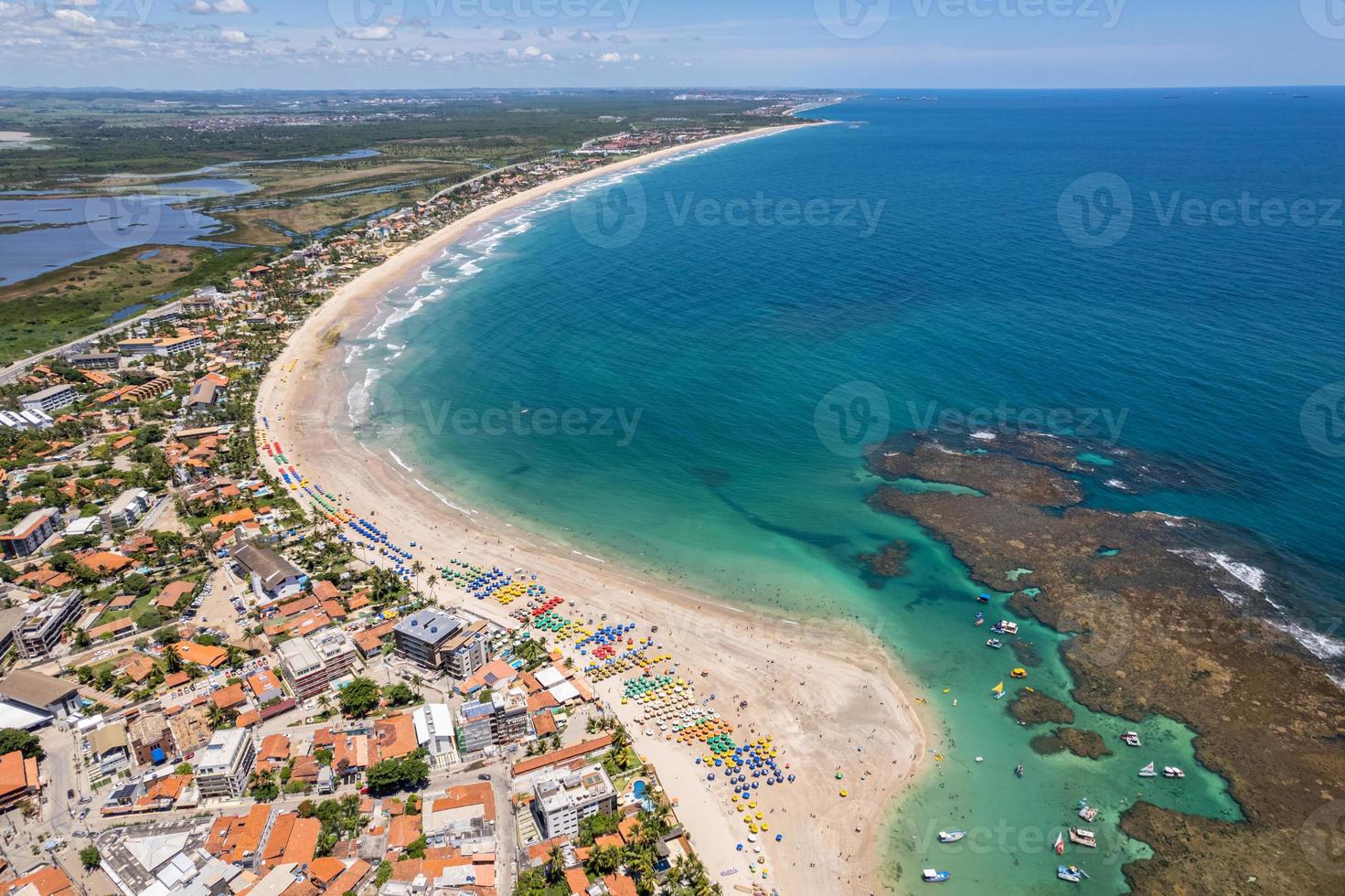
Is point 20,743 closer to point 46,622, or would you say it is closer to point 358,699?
point 46,622

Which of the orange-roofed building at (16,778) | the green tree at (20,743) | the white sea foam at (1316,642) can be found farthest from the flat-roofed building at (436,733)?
the white sea foam at (1316,642)

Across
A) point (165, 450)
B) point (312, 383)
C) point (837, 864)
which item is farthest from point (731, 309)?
point (837, 864)

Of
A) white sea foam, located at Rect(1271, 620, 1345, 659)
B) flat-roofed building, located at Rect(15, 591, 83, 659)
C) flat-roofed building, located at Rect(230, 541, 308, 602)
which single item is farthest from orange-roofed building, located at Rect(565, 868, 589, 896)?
white sea foam, located at Rect(1271, 620, 1345, 659)

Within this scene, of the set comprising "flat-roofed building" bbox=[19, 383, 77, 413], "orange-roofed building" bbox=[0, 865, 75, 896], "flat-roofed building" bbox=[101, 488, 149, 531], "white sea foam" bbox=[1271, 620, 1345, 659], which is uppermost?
"flat-roofed building" bbox=[19, 383, 77, 413]

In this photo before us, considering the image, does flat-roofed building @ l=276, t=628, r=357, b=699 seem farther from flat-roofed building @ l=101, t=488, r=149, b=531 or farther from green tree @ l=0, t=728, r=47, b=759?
flat-roofed building @ l=101, t=488, r=149, b=531

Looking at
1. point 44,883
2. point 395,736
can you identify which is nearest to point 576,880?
point 395,736

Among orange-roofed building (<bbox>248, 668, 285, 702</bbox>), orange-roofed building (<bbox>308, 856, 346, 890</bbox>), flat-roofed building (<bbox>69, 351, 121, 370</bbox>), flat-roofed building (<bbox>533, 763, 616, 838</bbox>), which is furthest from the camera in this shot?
flat-roofed building (<bbox>69, 351, 121, 370</bbox>)

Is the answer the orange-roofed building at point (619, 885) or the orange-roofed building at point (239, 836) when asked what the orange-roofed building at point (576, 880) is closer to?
the orange-roofed building at point (619, 885)

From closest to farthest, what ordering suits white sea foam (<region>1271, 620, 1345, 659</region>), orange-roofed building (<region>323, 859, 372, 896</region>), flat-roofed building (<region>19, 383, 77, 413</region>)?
orange-roofed building (<region>323, 859, 372, 896</region>) < white sea foam (<region>1271, 620, 1345, 659</region>) < flat-roofed building (<region>19, 383, 77, 413</region>)
